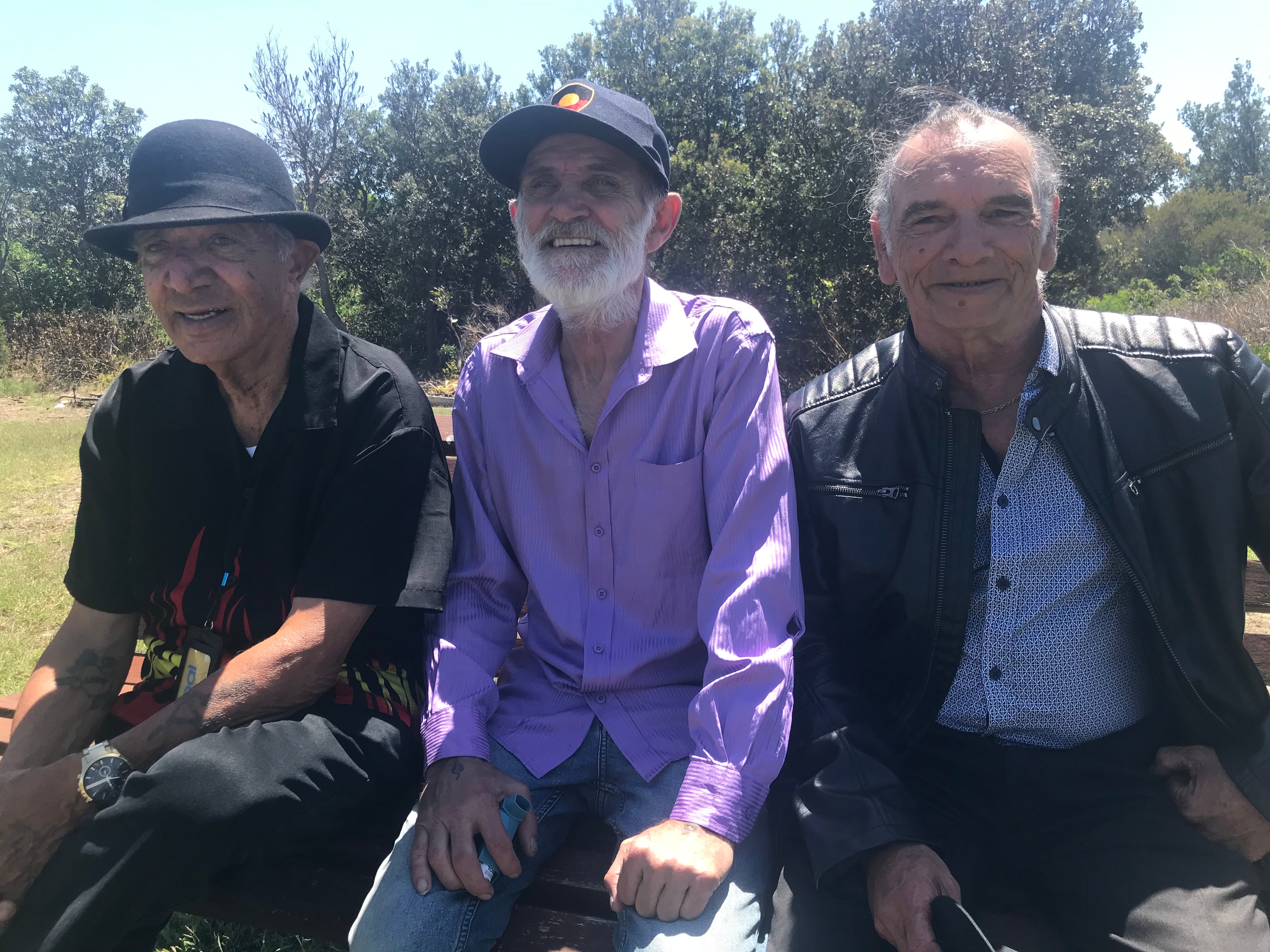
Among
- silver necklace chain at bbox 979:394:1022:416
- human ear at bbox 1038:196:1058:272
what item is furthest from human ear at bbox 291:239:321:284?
human ear at bbox 1038:196:1058:272

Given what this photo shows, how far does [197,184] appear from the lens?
215 cm

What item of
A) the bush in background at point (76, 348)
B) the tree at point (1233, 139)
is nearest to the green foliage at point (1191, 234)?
the tree at point (1233, 139)

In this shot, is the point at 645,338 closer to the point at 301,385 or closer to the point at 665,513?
the point at 665,513

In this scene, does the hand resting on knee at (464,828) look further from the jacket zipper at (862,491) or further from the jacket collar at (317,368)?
the jacket zipper at (862,491)

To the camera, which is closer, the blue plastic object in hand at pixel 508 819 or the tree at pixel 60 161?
the blue plastic object in hand at pixel 508 819

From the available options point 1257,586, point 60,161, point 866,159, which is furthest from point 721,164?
point 60,161

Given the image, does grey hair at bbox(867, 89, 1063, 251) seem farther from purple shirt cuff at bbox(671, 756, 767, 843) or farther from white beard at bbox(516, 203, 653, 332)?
purple shirt cuff at bbox(671, 756, 767, 843)

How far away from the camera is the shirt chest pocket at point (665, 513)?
2.14 metres

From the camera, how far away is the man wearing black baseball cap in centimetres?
182

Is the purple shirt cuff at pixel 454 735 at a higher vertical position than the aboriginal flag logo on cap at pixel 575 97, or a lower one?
lower

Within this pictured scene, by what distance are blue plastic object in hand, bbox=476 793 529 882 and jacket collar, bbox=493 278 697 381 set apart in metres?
1.05

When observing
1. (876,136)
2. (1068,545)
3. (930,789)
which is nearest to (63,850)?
(930,789)

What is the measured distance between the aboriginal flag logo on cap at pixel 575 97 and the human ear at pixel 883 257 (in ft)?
2.73

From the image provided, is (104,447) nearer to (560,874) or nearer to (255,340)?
(255,340)
